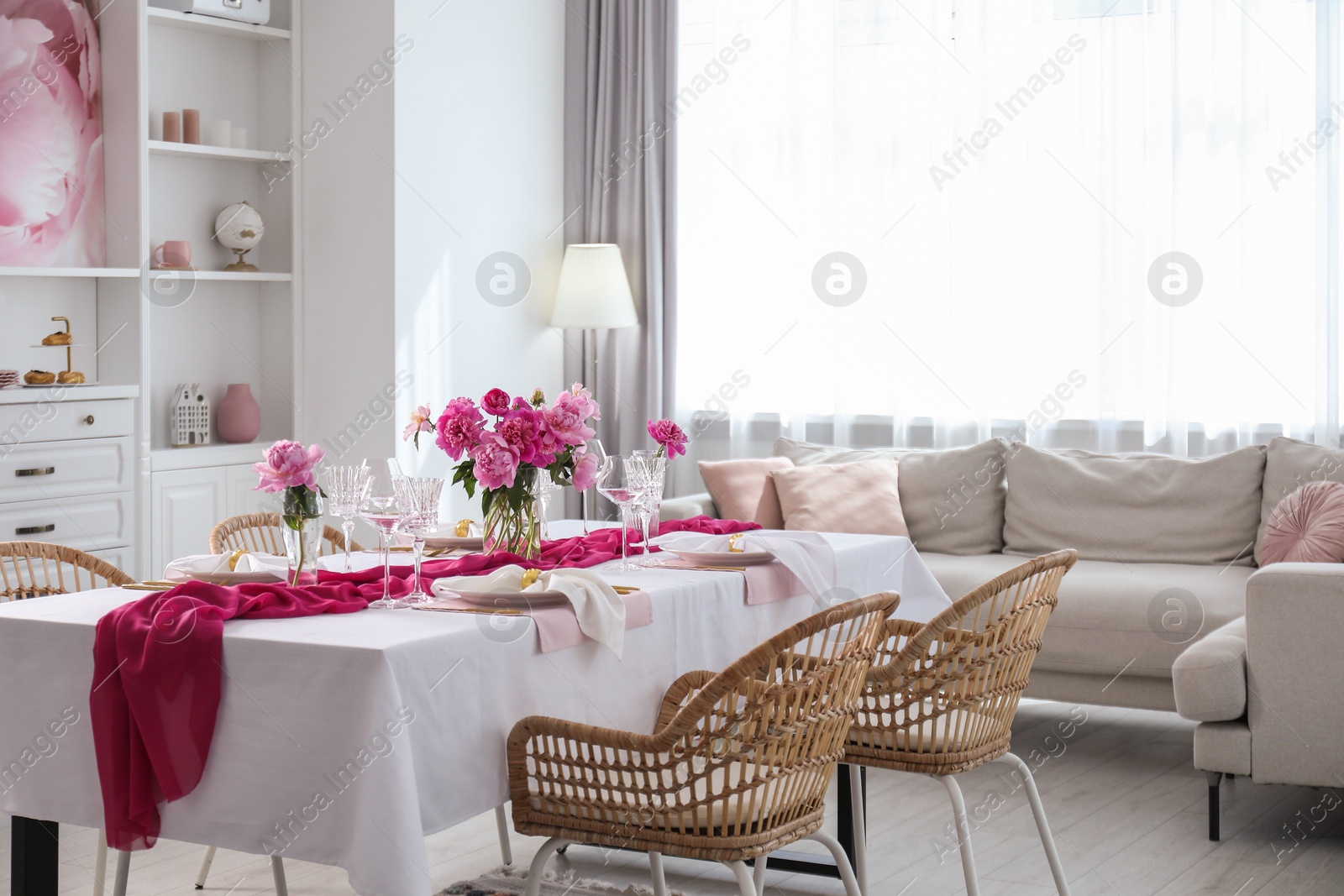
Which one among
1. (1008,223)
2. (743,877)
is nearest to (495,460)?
(743,877)

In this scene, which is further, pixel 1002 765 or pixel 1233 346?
pixel 1233 346

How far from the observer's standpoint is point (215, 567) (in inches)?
98.5

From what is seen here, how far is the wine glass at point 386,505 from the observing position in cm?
229

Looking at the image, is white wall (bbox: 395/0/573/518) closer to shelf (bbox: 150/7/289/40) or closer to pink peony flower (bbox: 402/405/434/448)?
shelf (bbox: 150/7/289/40)

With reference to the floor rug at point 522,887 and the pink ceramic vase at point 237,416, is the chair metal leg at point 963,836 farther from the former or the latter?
the pink ceramic vase at point 237,416

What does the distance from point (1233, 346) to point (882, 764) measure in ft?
9.47

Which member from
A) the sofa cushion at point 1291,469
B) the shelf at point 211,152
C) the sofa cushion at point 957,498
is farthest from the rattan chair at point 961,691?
the shelf at point 211,152

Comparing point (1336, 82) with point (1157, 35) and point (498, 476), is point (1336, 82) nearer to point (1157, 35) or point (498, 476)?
point (1157, 35)

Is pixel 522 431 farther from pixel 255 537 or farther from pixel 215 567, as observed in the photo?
pixel 255 537

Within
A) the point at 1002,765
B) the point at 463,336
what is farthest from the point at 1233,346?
the point at 463,336

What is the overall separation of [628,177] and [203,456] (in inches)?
81.2

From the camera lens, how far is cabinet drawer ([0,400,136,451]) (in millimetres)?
3994

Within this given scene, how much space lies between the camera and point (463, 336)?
518cm

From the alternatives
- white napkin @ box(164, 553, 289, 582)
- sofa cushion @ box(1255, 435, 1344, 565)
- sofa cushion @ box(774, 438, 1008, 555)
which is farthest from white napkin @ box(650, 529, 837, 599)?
sofa cushion @ box(1255, 435, 1344, 565)
